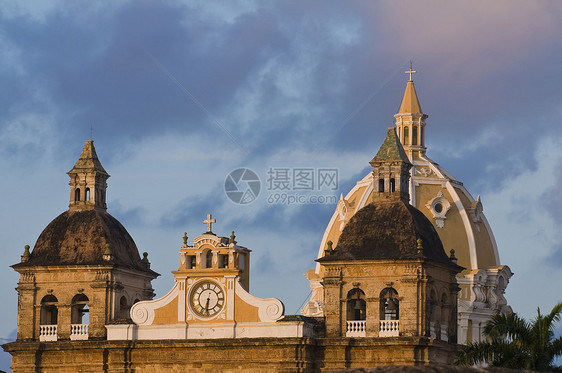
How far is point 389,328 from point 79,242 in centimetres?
1548

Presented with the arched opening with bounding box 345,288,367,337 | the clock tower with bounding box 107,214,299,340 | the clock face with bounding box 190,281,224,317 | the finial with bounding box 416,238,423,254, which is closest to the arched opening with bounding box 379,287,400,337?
the arched opening with bounding box 345,288,367,337

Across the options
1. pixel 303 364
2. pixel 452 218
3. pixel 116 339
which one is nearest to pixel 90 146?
pixel 116 339

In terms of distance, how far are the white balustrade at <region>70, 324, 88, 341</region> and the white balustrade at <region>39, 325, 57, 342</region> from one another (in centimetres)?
93

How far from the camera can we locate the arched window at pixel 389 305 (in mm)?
81250

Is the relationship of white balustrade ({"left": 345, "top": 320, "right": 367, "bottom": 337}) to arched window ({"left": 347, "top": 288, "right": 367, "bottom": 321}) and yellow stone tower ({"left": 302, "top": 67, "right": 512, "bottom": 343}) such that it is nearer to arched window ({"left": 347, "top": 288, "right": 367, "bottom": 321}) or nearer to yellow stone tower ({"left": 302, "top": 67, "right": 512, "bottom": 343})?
arched window ({"left": 347, "top": 288, "right": 367, "bottom": 321})

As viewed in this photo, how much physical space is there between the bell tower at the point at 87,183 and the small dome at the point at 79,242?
0.45m

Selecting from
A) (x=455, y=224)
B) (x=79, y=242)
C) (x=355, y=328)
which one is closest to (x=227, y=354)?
(x=355, y=328)

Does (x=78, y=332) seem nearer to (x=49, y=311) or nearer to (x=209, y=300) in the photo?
(x=49, y=311)

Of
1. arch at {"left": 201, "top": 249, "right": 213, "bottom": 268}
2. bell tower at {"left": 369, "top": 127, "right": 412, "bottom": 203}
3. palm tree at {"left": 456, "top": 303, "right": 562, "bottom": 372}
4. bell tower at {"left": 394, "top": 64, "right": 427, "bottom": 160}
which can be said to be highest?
bell tower at {"left": 394, "top": 64, "right": 427, "bottom": 160}

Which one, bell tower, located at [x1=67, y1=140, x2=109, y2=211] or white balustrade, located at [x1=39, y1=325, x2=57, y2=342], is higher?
bell tower, located at [x1=67, y1=140, x2=109, y2=211]

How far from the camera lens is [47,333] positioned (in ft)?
280

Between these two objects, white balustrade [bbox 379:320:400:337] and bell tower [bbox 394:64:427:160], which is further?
bell tower [bbox 394:64:427:160]

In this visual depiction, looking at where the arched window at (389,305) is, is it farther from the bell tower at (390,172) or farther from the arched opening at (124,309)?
the arched opening at (124,309)

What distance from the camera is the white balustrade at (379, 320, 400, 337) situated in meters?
80.4
